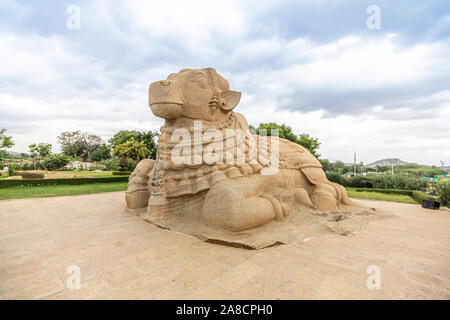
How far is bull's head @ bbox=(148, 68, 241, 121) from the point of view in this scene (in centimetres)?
369

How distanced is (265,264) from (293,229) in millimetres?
1125

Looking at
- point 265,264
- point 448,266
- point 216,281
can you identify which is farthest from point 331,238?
point 216,281

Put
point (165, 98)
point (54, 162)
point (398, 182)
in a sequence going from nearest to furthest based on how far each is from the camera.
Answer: point (165, 98) → point (398, 182) → point (54, 162)

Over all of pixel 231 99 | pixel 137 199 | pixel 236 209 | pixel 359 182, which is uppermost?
pixel 231 99

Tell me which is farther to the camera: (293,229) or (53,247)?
(293,229)

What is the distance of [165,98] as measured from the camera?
3658 mm

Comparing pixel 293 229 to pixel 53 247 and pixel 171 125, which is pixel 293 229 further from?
pixel 53 247

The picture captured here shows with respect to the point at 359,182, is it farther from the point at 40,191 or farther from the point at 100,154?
the point at 100,154

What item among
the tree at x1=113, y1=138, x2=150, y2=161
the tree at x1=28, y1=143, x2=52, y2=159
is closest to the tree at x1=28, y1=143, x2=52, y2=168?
the tree at x1=28, y1=143, x2=52, y2=159

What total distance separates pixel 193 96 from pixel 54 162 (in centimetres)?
3240
